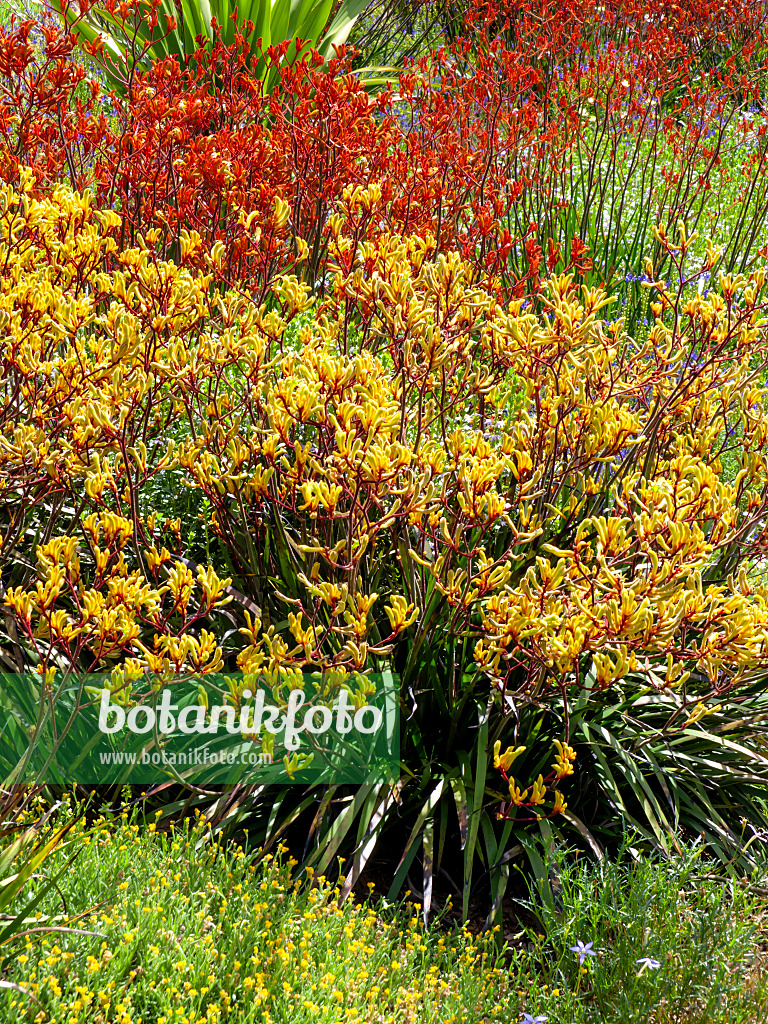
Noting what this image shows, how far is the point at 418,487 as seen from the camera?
2322 mm

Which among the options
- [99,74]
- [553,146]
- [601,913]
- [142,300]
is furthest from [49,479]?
[99,74]

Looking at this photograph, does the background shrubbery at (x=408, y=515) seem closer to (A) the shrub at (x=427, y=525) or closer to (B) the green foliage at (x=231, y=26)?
(A) the shrub at (x=427, y=525)

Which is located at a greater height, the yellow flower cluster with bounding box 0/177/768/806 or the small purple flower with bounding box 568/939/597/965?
the yellow flower cluster with bounding box 0/177/768/806

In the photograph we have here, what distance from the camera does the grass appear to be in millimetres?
1985

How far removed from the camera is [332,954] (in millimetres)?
2217

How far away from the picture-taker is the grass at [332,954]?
199cm

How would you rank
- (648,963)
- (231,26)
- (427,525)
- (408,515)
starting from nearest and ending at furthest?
(648,963)
(408,515)
(427,525)
(231,26)

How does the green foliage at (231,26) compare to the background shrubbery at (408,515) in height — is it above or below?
above

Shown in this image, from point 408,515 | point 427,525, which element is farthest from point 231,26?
point 408,515

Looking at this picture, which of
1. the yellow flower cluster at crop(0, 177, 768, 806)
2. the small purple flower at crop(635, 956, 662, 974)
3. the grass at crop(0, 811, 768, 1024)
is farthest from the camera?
the yellow flower cluster at crop(0, 177, 768, 806)

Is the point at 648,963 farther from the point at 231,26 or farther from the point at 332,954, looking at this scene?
the point at 231,26

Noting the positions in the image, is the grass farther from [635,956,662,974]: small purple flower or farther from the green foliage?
the green foliage

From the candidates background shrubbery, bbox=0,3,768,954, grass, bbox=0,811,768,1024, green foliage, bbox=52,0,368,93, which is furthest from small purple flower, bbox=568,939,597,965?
green foliage, bbox=52,0,368,93

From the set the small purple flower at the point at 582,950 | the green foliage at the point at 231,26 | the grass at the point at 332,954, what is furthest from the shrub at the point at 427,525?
the green foliage at the point at 231,26
